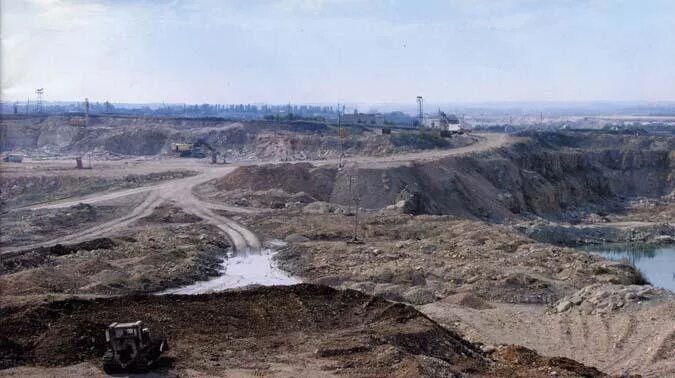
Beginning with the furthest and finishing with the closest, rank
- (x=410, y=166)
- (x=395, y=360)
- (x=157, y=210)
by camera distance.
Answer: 1. (x=410, y=166)
2. (x=157, y=210)
3. (x=395, y=360)

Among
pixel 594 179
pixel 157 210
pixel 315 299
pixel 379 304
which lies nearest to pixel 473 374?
pixel 379 304

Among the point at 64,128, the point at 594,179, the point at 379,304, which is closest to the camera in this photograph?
the point at 379,304

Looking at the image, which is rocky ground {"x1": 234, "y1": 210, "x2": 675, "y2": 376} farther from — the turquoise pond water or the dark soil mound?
the dark soil mound

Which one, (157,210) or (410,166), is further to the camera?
(410,166)

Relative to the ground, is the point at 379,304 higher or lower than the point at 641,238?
higher

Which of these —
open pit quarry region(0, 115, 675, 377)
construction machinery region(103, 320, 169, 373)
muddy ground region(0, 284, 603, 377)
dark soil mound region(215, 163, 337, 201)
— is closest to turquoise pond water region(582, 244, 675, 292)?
open pit quarry region(0, 115, 675, 377)

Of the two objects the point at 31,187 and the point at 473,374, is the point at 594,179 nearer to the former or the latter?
the point at 31,187

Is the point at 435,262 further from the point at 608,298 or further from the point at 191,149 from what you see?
the point at 191,149
